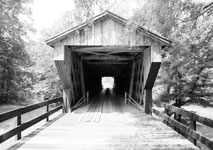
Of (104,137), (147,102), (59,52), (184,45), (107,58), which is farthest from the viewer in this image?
(107,58)

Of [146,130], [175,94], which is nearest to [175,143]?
[146,130]

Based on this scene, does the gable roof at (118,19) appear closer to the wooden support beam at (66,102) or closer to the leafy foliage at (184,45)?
the leafy foliage at (184,45)

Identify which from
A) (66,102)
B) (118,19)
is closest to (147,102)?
(66,102)

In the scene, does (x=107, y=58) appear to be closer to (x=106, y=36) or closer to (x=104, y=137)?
(x=106, y=36)

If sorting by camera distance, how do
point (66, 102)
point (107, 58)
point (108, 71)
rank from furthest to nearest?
point (108, 71) → point (107, 58) → point (66, 102)

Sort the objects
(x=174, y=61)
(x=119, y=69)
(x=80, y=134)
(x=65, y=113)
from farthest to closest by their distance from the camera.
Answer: (x=119, y=69)
(x=174, y=61)
(x=65, y=113)
(x=80, y=134)

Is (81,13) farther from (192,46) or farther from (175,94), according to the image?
(175,94)

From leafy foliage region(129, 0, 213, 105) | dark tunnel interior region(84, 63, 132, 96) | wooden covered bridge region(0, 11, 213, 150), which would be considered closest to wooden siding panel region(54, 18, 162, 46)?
wooden covered bridge region(0, 11, 213, 150)

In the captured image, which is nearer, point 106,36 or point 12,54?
point 106,36

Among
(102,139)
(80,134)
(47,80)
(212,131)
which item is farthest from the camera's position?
(47,80)

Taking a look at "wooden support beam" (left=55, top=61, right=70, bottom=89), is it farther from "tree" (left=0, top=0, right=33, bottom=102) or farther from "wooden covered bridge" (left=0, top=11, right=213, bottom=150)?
"tree" (left=0, top=0, right=33, bottom=102)

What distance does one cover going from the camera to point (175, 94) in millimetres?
9203

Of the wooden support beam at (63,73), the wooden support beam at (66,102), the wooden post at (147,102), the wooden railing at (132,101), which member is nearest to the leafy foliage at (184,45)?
the wooden railing at (132,101)

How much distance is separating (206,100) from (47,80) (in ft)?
35.2
